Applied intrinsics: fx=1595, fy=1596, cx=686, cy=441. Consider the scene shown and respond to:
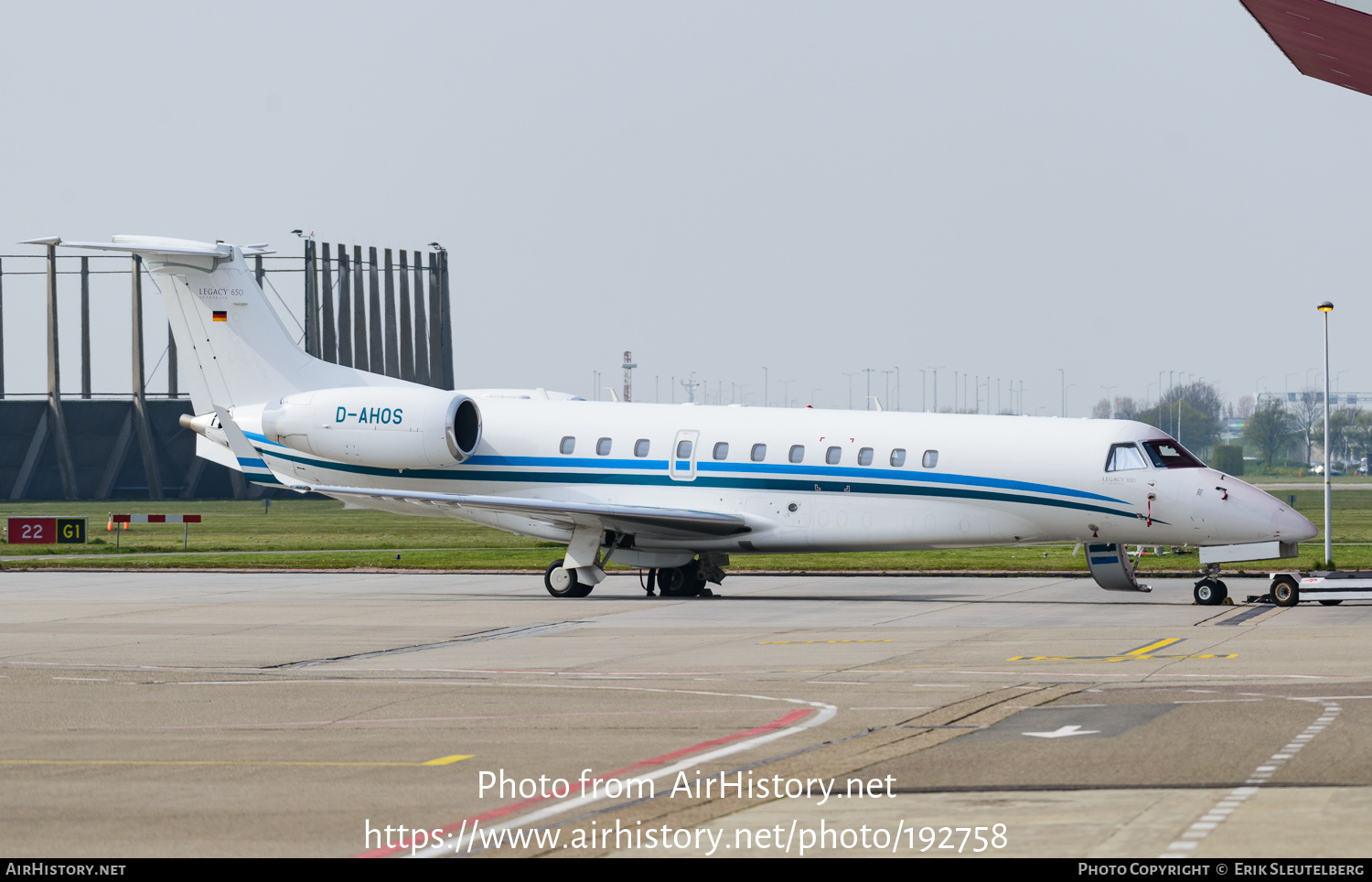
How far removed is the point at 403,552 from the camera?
47.8m

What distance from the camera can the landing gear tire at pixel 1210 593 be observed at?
2741cm

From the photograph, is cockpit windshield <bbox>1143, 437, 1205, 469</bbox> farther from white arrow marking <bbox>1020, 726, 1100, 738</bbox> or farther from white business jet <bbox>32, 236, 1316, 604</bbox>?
white arrow marking <bbox>1020, 726, 1100, 738</bbox>

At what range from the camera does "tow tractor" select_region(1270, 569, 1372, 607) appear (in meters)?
26.7

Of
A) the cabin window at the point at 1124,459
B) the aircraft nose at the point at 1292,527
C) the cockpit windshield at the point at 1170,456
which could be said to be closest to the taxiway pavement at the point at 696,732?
the aircraft nose at the point at 1292,527

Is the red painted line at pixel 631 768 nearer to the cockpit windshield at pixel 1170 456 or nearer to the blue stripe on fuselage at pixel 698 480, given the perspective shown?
the blue stripe on fuselage at pixel 698 480

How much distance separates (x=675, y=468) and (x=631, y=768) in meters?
19.4

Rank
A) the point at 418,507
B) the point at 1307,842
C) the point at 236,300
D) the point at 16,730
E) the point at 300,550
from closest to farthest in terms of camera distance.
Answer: the point at 1307,842 → the point at 16,730 → the point at 418,507 → the point at 236,300 → the point at 300,550

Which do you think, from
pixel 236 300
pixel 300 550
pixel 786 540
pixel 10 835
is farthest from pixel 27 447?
pixel 10 835

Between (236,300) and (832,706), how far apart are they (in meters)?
23.1

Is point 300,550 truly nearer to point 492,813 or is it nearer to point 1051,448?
point 1051,448

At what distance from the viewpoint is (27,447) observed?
317 ft

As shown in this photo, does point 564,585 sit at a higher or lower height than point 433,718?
lower

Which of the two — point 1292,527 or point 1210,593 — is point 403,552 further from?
point 1292,527

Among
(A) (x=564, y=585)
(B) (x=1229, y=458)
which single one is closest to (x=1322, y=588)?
(A) (x=564, y=585)
